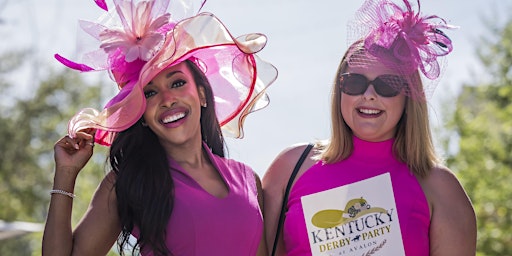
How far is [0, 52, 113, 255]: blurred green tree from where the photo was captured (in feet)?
93.8

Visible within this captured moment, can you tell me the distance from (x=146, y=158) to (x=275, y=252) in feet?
2.56

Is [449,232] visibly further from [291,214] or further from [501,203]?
[501,203]

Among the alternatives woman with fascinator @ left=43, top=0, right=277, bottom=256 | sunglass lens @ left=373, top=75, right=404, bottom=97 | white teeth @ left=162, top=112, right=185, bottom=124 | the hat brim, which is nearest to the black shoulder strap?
woman with fascinator @ left=43, top=0, right=277, bottom=256

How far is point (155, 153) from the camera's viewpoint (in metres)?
3.70

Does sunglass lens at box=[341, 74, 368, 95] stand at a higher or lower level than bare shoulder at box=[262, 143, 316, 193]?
higher

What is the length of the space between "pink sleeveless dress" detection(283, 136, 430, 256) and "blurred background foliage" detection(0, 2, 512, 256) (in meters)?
0.89

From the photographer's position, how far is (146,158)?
3.66 meters

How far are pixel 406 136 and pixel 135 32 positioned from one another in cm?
128

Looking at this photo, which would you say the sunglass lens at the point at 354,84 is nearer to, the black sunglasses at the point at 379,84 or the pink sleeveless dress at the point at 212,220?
the black sunglasses at the point at 379,84

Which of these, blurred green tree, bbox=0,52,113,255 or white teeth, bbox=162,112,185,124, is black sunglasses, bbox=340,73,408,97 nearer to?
white teeth, bbox=162,112,185,124

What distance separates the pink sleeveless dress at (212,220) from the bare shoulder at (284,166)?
30 cm

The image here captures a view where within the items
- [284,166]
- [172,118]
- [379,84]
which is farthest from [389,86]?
[172,118]

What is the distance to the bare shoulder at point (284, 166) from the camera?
13.6 ft

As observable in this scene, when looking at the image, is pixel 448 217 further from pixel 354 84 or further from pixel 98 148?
pixel 98 148
